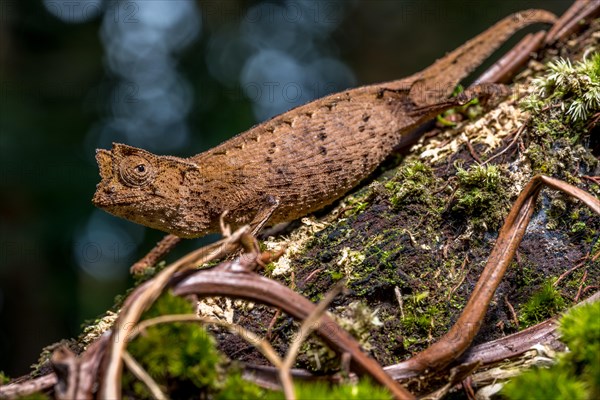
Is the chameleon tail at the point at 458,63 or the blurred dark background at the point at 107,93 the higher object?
the blurred dark background at the point at 107,93

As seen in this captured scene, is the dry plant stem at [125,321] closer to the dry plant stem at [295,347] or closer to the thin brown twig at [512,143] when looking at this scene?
the dry plant stem at [295,347]

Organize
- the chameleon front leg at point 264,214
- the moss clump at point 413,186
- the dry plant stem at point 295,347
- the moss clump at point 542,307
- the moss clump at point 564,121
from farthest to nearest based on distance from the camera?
1. the chameleon front leg at point 264,214
2. the moss clump at point 413,186
3. the moss clump at point 564,121
4. the moss clump at point 542,307
5. the dry plant stem at point 295,347

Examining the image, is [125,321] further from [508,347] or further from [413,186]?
[413,186]

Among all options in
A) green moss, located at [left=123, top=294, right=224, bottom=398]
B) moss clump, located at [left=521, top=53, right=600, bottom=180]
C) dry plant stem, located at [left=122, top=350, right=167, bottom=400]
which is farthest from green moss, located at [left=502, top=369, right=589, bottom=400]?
moss clump, located at [left=521, top=53, right=600, bottom=180]

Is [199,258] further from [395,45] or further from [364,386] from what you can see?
[395,45]

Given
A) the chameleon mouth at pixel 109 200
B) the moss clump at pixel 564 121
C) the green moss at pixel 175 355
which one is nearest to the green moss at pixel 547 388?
the green moss at pixel 175 355

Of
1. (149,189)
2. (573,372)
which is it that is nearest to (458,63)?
(149,189)
